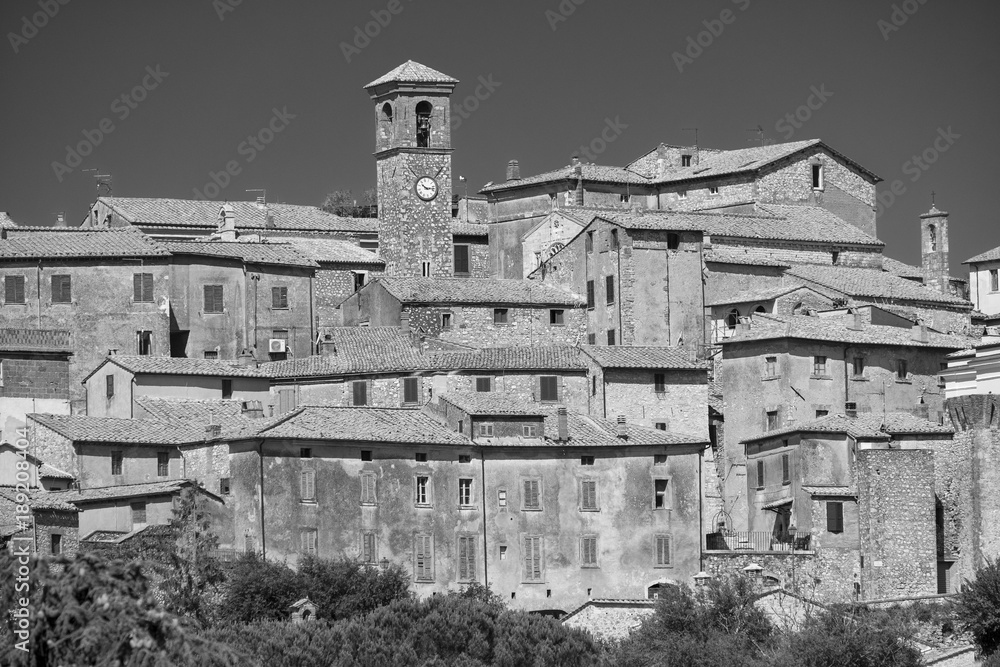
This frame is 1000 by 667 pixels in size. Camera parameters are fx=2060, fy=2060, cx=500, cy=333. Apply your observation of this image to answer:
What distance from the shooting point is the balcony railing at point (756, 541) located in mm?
50969

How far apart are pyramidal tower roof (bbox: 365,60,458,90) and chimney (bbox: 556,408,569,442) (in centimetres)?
1802

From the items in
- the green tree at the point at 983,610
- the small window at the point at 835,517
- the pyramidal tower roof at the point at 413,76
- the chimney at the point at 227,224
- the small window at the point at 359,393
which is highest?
the pyramidal tower roof at the point at 413,76

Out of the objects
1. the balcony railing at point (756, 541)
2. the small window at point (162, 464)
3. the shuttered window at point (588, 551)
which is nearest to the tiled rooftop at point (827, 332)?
the balcony railing at point (756, 541)

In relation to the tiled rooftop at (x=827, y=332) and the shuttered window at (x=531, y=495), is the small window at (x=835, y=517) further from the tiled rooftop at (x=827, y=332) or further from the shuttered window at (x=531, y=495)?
the tiled rooftop at (x=827, y=332)

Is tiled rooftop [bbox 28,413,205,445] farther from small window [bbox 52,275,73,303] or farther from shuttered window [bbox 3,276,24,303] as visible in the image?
shuttered window [bbox 3,276,24,303]

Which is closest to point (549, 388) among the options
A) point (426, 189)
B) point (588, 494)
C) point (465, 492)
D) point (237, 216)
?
point (588, 494)

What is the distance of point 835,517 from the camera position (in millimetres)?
50031

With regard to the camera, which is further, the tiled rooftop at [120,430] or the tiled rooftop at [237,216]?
the tiled rooftop at [237,216]

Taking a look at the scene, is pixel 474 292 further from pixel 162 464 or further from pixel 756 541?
pixel 162 464

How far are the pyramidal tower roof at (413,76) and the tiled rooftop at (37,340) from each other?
589 inches

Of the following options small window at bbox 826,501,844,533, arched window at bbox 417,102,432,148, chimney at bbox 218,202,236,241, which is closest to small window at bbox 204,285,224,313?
chimney at bbox 218,202,236,241

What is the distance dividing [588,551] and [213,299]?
49.8ft

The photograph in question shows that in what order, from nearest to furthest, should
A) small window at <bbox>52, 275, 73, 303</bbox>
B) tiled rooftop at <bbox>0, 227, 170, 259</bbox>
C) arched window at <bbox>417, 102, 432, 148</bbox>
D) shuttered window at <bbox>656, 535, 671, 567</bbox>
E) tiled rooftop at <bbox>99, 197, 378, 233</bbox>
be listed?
shuttered window at <bbox>656, 535, 671, 567</bbox> → small window at <bbox>52, 275, 73, 303</bbox> → tiled rooftop at <bbox>0, 227, 170, 259</bbox> → arched window at <bbox>417, 102, 432, 148</bbox> → tiled rooftop at <bbox>99, 197, 378, 233</bbox>

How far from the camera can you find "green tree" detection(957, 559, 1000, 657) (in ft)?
142
